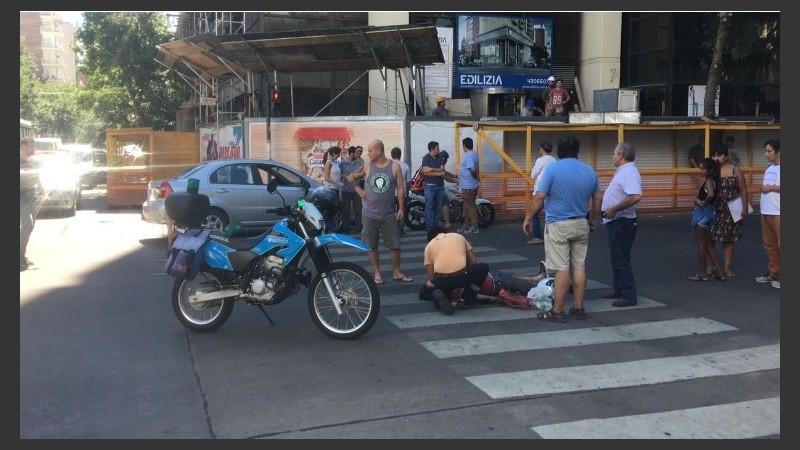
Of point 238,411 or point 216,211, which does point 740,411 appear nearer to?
point 238,411

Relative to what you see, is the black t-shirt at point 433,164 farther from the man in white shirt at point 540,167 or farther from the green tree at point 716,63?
the green tree at point 716,63

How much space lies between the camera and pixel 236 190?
46.5 feet

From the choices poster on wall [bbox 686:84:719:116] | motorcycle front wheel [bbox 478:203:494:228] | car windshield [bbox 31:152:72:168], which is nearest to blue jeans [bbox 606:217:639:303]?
motorcycle front wheel [bbox 478:203:494:228]

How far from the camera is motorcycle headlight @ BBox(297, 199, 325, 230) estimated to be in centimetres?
722

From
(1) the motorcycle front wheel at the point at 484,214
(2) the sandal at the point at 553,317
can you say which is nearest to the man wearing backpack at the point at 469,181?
(1) the motorcycle front wheel at the point at 484,214

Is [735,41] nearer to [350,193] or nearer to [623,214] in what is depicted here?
[350,193]

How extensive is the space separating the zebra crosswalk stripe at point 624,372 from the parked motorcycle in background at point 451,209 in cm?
895

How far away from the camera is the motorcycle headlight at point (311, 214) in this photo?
722 centimetres

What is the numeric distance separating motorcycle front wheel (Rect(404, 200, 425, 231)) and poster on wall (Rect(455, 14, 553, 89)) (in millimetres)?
10592

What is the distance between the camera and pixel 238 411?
17.1ft

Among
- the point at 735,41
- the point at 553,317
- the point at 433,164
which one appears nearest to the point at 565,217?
→ the point at 553,317

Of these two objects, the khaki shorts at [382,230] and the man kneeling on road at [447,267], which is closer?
the man kneeling on road at [447,267]

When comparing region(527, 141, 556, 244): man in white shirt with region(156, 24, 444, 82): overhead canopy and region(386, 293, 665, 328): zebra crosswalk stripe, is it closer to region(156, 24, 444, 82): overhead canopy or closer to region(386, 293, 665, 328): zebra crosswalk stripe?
region(386, 293, 665, 328): zebra crosswalk stripe

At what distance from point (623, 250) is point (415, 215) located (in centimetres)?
785
